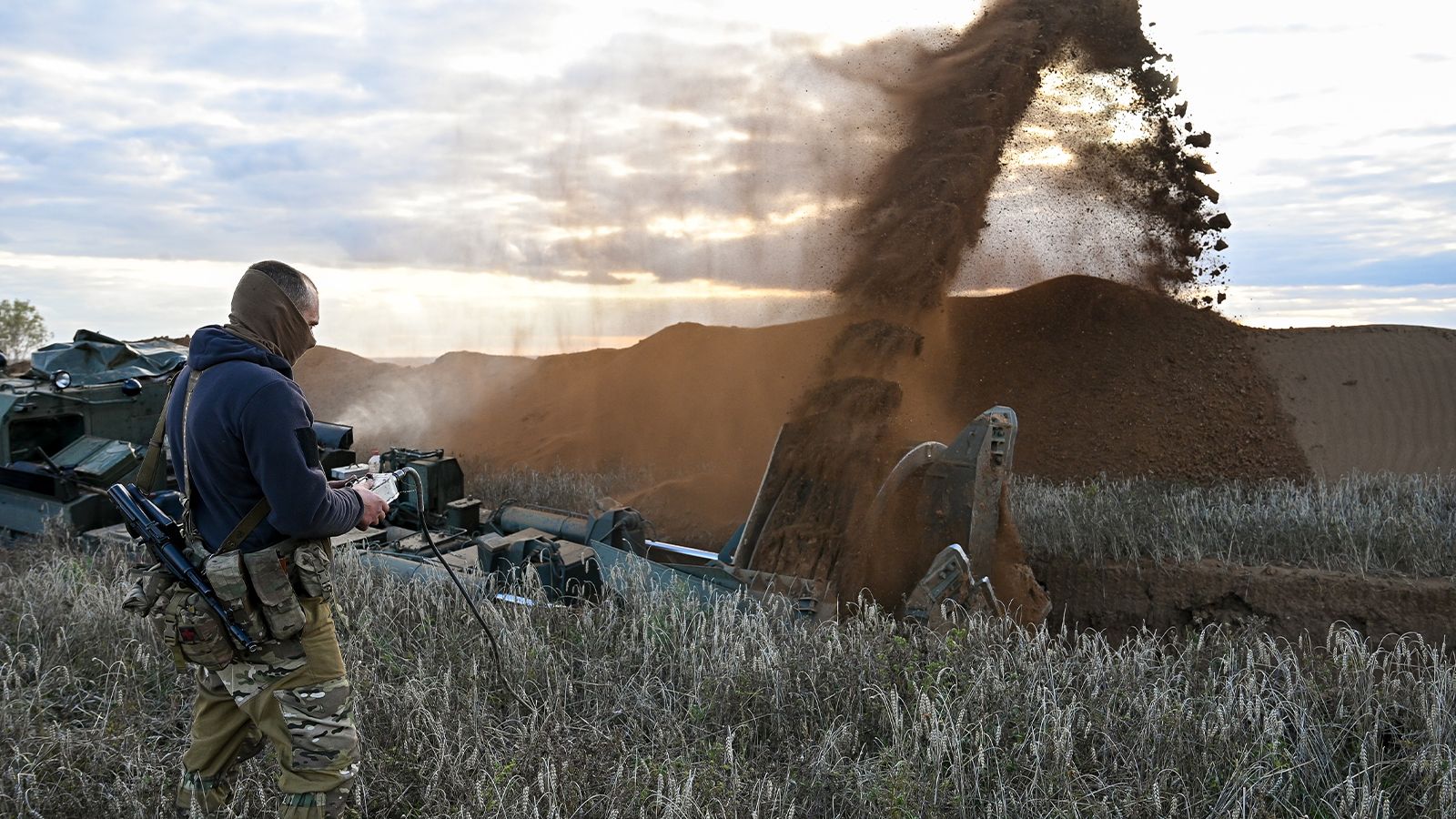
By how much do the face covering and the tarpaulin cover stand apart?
9.17 metres

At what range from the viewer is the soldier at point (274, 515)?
2.95m

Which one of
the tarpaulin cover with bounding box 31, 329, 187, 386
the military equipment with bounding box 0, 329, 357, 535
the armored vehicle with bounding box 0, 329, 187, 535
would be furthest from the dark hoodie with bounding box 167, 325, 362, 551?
the tarpaulin cover with bounding box 31, 329, 187, 386

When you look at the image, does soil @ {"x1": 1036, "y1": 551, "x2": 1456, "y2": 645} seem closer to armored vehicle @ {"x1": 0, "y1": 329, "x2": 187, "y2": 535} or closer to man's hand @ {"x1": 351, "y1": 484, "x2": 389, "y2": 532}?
man's hand @ {"x1": 351, "y1": 484, "x2": 389, "y2": 532}

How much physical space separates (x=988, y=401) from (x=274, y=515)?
14654mm

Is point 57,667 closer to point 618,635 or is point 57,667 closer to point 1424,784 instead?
point 618,635

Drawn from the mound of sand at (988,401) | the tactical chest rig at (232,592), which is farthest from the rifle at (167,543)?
the mound of sand at (988,401)

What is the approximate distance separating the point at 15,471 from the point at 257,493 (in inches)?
344

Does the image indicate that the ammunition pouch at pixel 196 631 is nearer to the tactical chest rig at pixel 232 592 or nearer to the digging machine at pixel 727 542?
the tactical chest rig at pixel 232 592

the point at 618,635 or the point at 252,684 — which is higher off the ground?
the point at 252,684

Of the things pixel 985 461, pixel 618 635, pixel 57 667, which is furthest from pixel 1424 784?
pixel 57 667

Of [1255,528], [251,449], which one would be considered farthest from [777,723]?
[1255,528]

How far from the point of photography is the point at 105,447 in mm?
9891

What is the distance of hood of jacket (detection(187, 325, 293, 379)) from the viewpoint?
3008mm

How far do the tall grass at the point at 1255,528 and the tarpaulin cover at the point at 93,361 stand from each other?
10.2 metres
